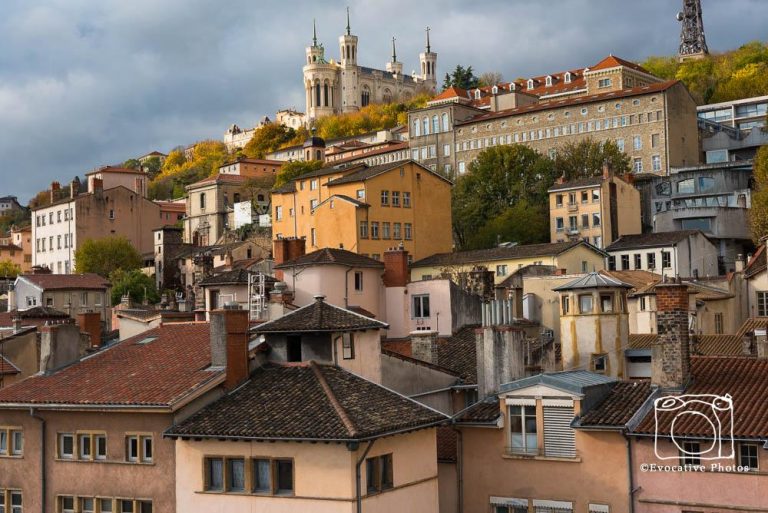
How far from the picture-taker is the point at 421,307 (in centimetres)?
4591

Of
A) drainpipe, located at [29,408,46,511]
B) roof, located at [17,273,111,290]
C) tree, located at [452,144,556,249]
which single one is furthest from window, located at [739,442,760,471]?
tree, located at [452,144,556,249]

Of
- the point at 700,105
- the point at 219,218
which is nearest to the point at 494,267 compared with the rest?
the point at 219,218

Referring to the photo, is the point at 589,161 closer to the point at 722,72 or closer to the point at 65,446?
the point at 722,72

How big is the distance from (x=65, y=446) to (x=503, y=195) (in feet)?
233

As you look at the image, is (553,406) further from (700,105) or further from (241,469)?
(700,105)

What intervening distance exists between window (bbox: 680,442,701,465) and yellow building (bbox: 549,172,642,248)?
57707mm

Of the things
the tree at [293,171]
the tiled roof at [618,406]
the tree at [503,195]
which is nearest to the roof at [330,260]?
the tiled roof at [618,406]

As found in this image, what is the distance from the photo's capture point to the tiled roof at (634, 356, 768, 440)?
2412 centimetres

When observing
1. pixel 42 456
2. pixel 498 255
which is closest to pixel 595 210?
pixel 498 255

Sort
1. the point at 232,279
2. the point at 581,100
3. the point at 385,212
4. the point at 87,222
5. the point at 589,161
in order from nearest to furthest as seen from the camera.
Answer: the point at 232,279, the point at 385,212, the point at 589,161, the point at 87,222, the point at 581,100

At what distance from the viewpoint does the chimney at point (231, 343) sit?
27594 mm

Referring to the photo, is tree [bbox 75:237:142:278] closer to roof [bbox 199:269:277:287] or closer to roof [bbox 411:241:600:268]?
roof [bbox 411:241:600:268]

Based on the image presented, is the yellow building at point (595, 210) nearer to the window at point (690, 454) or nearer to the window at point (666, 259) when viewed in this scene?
the window at point (666, 259)

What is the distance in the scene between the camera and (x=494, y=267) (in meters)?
68.8
